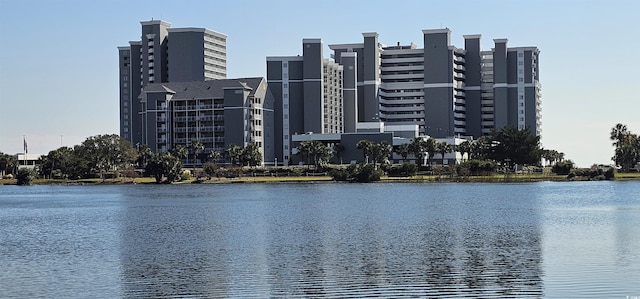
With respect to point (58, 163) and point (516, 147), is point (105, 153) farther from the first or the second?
point (516, 147)

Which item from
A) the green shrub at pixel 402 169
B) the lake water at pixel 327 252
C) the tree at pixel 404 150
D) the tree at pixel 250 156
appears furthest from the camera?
the tree at pixel 404 150

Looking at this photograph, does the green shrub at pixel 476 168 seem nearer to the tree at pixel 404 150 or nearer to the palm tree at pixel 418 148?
the palm tree at pixel 418 148

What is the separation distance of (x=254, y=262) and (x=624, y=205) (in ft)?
180

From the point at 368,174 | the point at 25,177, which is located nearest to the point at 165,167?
the point at 25,177

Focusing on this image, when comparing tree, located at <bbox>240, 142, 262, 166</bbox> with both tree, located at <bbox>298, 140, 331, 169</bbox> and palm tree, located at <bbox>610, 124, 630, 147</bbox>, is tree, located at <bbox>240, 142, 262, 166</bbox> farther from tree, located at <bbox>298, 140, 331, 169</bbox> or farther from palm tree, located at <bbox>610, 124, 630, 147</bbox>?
palm tree, located at <bbox>610, 124, 630, 147</bbox>

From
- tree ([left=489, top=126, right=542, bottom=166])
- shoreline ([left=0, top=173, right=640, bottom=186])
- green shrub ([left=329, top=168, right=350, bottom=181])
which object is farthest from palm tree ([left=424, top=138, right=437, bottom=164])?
green shrub ([left=329, top=168, right=350, bottom=181])

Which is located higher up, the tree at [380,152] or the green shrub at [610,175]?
the tree at [380,152]

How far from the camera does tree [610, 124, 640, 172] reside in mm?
179000

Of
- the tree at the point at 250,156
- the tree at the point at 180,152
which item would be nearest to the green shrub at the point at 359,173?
the tree at the point at 250,156

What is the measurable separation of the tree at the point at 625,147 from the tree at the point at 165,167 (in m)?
83.7

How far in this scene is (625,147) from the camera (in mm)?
178875

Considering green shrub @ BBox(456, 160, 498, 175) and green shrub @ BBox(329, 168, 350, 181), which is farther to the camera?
green shrub @ BBox(329, 168, 350, 181)

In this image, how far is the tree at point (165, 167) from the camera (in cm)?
17450

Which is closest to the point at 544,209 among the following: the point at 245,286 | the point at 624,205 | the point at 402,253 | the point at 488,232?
the point at 624,205
